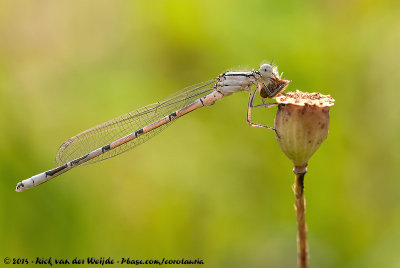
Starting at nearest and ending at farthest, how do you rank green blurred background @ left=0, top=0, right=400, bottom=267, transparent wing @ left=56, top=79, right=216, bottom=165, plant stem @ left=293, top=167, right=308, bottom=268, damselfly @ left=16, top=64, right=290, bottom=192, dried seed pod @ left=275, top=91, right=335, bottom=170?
plant stem @ left=293, top=167, right=308, bottom=268
dried seed pod @ left=275, top=91, right=335, bottom=170
green blurred background @ left=0, top=0, right=400, bottom=267
damselfly @ left=16, top=64, right=290, bottom=192
transparent wing @ left=56, top=79, right=216, bottom=165

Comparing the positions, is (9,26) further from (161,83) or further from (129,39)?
(161,83)

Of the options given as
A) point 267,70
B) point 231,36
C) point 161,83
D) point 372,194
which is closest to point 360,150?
point 372,194

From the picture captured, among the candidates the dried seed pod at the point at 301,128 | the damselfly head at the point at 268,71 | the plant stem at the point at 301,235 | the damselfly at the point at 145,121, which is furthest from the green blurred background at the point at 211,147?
the plant stem at the point at 301,235

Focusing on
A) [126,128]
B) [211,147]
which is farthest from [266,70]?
[126,128]

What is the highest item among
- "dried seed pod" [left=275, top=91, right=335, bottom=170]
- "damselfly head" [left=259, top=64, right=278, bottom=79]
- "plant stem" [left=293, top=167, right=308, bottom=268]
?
"damselfly head" [left=259, top=64, right=278, bottom=79]

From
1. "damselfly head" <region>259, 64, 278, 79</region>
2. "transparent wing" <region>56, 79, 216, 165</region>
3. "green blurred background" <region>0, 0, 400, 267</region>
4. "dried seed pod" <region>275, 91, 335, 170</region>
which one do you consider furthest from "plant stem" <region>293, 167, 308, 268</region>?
"transparent wing" <region>56, 79, 216, 165</region>

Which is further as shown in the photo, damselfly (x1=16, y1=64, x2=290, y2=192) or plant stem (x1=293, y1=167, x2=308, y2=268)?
damselfly (x1=16, y1=64, x2=290, y2=192)

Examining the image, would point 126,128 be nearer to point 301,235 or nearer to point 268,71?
point 268,71

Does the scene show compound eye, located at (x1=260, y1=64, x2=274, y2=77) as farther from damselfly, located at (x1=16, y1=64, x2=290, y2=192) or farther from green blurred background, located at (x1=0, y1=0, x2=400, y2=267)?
green blurred background, located at (x1=0, y1=0, x2=400, y2=267)
